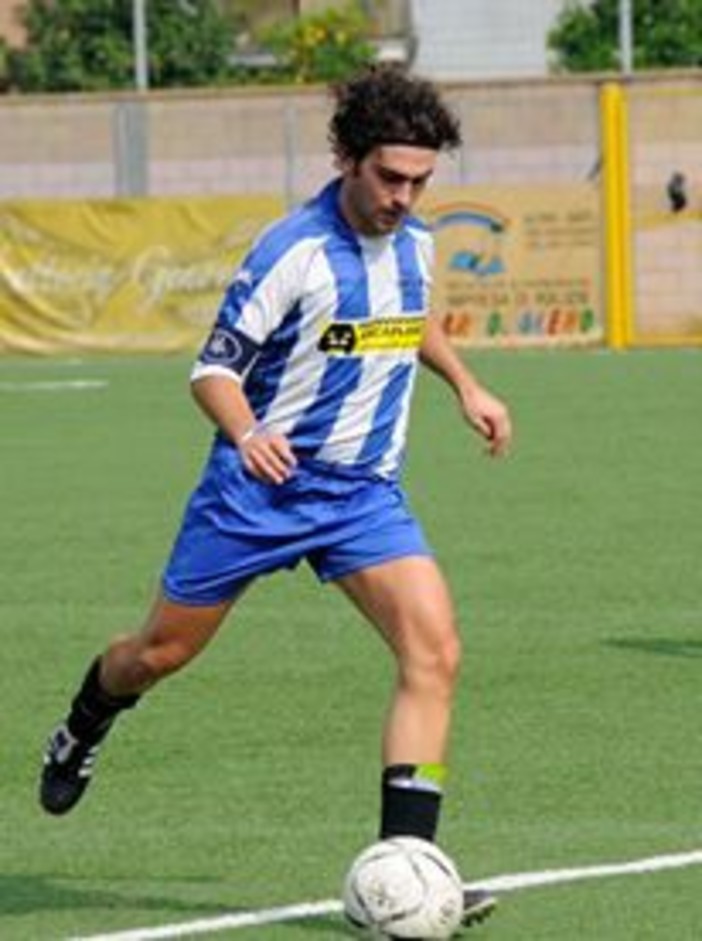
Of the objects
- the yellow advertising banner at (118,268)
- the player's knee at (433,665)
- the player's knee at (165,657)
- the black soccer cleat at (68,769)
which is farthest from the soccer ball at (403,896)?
the yellow advertising banner at (118,268)

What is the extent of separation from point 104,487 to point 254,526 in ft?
43.2

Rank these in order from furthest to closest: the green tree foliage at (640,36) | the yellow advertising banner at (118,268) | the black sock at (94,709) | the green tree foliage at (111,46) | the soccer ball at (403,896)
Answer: the green tree foliage at (111,46) < the green tree foliage at (640,36) < the yellow advertising banner at (118,268) < the black sock at (94,709) < the soccer ball at (403,896)

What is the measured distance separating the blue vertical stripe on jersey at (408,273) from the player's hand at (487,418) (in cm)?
36

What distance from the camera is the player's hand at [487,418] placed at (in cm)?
919

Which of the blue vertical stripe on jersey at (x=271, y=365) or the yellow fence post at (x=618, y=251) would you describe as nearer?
the blue vertical stripe on jersey at (x=271, y=365)

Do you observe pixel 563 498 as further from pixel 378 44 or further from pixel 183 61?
pixel 378 44

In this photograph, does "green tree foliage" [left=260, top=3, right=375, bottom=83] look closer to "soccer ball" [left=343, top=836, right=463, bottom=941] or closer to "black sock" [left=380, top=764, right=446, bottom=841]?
"black sock" [left=380, top=764, right=446, bottom=841]

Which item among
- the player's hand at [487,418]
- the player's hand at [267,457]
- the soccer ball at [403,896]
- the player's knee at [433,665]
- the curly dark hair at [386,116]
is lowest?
the soccer ball at [403,896]

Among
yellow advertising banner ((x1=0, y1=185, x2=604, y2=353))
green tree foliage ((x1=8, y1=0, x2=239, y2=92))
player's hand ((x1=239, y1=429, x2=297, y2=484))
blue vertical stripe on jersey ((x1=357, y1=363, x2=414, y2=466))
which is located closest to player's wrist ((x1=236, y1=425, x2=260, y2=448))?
player's hand ((x1=239, y1=429, x2=297, y2=484))

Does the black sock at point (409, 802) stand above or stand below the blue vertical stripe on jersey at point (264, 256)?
below

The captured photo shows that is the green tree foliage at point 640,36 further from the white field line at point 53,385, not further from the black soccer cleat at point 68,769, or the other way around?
the black soccer cleat at point 68,769

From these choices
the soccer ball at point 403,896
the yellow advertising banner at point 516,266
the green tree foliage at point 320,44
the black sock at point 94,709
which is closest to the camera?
the soccer ball at point 403,896

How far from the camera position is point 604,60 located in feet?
223

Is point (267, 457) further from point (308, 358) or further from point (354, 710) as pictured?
point (354, 710)
